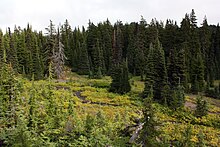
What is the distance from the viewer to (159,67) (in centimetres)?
3922

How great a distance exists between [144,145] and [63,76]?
4467 cm

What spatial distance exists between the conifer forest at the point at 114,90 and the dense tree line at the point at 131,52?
202 millimetres

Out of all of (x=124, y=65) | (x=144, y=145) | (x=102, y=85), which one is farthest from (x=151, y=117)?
(x=102, y=85)

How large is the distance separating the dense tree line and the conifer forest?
20cm

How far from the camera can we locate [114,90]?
41.3 m

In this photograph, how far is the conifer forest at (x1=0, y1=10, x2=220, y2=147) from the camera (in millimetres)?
14516

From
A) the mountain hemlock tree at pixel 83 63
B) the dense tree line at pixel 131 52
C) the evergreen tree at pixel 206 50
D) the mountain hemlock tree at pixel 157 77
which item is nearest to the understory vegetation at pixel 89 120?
the mountain hemlock tree at pixel 157 77

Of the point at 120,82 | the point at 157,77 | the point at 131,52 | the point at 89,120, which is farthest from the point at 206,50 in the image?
the point at 89,120

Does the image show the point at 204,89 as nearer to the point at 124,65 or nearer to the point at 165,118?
the point at 124,65

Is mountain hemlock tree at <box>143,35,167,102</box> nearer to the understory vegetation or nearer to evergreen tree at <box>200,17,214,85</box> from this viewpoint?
the understory vegetation

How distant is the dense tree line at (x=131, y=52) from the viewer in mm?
47138

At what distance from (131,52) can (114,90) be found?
2816cm

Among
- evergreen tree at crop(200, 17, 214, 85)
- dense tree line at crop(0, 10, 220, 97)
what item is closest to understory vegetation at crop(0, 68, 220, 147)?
dense tree line at crop(0, 10, 220, 97)

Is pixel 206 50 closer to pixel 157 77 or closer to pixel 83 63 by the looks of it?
pixel 83 63
